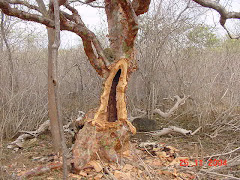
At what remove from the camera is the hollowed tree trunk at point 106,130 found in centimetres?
308

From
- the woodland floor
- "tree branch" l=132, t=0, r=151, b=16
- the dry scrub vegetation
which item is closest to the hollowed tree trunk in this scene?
the woodland floor

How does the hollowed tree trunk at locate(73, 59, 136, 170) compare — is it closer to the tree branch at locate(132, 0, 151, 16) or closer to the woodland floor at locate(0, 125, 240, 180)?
the woodland floor at locate(0, 125, 240, 180)

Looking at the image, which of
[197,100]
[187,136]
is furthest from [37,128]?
[197,100]

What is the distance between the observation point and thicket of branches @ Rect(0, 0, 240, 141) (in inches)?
175

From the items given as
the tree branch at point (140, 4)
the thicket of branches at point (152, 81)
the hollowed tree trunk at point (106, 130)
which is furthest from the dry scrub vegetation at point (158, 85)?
the tree branch at point (140, 4)

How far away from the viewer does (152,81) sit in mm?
5051

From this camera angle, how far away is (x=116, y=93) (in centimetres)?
323

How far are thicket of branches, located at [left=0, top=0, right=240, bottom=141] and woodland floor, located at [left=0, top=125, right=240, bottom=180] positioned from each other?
19.7 inches

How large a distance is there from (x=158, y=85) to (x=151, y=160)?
8.74 ft

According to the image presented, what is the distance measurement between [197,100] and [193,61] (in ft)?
5.57

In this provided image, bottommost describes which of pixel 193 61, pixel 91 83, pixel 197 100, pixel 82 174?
pixel 82 174

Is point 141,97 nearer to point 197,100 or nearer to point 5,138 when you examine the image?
point 197,100

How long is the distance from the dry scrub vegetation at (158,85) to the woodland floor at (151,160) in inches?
2.6

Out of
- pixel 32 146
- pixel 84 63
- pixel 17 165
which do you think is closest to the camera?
pixel 17 165
